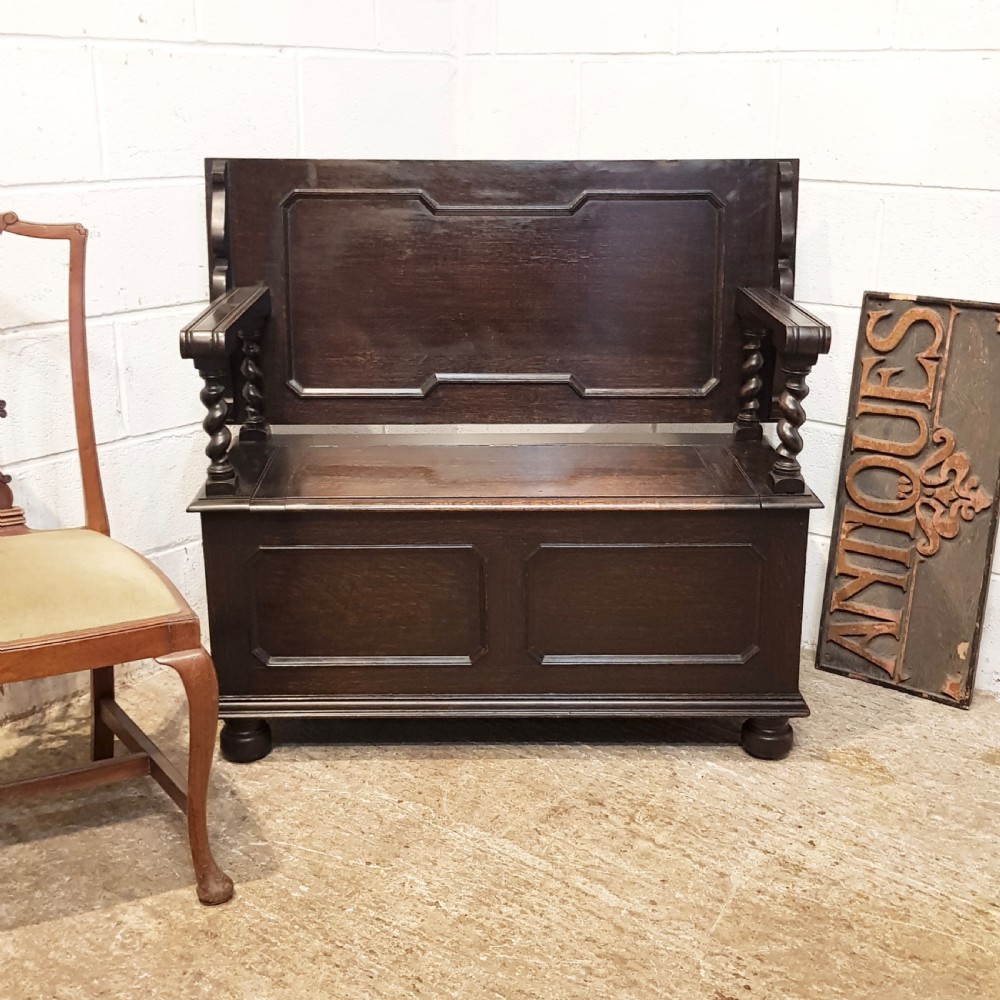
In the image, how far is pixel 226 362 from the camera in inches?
80.0

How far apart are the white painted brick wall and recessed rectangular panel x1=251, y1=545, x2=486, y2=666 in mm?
534

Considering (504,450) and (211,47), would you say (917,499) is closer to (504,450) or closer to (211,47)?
(504,450)

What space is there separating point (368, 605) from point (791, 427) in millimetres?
818

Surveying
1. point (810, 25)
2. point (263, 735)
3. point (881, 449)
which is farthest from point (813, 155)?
point (263, 735)

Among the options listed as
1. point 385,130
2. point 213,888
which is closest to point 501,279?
point 385,130

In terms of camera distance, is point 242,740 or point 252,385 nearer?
point 242,740

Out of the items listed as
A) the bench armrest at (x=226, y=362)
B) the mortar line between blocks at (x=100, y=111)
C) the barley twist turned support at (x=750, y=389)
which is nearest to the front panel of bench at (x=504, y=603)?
the bench armrest at (x=226, y=362)

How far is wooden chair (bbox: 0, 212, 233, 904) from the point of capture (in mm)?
1661

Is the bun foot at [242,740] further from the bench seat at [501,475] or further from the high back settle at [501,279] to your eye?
the high back settle at [501,279]

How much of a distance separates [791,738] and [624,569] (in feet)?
1.55

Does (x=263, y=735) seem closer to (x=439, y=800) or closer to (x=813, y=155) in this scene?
(x=439, y=800)

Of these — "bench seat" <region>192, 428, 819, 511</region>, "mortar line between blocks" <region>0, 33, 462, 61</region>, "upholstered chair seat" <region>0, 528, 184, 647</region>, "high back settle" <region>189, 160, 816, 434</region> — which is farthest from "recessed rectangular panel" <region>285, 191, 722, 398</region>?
"upholstered chair seat" <region>0, 528, 184, 647</region>

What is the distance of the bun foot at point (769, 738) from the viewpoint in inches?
88.1

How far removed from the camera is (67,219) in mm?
2301
